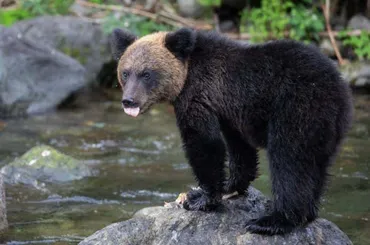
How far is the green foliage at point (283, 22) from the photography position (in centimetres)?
1498

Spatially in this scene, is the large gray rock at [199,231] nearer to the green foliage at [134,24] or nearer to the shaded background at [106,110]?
the shaded background at [106,110]

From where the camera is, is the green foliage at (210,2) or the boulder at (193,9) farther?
the boulder at (193,9)

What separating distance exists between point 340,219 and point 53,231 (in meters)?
3.21

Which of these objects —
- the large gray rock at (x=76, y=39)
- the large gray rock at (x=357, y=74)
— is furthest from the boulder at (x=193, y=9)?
A: the large gray rock at (x=357, y=74)

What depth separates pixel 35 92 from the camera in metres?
13.9

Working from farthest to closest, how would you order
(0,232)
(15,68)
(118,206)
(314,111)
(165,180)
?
(15,68), (165,180), (118,206), (0,232), (314,111)

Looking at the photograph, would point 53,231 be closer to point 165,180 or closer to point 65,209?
point 65,209

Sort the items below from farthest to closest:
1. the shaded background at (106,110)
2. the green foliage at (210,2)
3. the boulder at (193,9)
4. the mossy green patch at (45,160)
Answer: the boulder at (193,9) < the green foliage at (210,2) < the mossy green patch at (45,160) < the shaded background at (106,110)

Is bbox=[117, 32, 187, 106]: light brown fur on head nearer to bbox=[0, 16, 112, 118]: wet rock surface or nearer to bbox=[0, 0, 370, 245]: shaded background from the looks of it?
bbox=[0, 0, 370, 245]: shaded background

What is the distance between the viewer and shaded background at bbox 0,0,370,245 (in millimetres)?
8492

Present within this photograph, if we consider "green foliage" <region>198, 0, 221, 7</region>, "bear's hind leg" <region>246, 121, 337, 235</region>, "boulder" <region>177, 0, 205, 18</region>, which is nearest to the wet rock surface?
"green foliage" <region>198, 0, 221, 7</region>

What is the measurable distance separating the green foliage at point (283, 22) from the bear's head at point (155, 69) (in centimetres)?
895

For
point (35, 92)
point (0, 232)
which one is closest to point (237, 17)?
point (35, 92)

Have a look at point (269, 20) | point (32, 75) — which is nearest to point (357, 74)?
point (269, 20)
